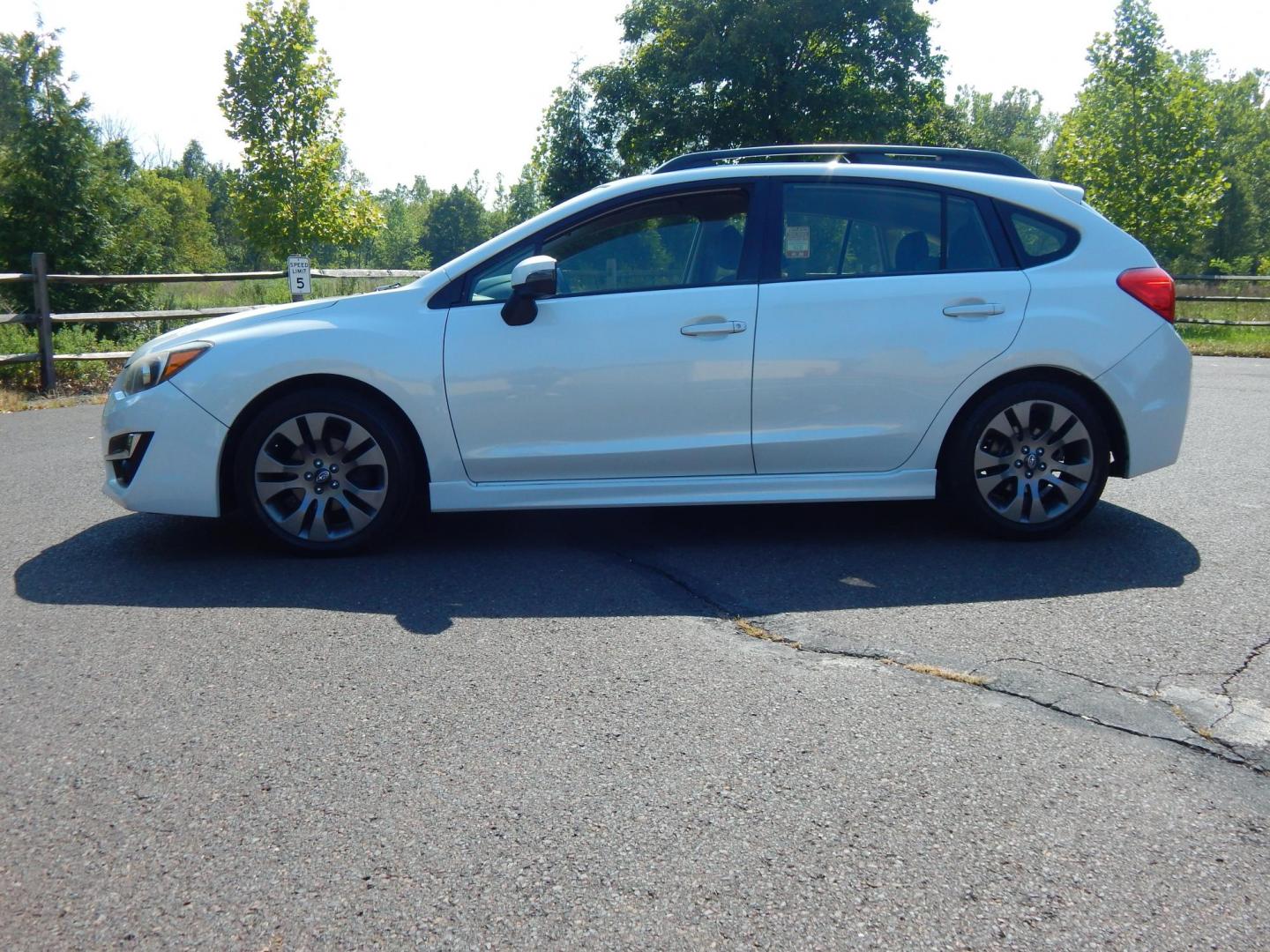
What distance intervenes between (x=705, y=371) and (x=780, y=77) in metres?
34.5

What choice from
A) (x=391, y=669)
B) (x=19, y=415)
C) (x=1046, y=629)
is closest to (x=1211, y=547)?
(x=1046, y=629)

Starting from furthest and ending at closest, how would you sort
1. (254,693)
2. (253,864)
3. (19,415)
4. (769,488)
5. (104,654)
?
(19,415) < (769,488) < (104,654) < (254,693) < (253,864)

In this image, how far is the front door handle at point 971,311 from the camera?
525 centimetres

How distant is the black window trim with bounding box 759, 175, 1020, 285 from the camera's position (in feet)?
17.4

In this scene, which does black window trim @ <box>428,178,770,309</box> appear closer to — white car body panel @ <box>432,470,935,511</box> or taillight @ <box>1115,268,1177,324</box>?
white car body panel @ <box>432,470,935,511</box>

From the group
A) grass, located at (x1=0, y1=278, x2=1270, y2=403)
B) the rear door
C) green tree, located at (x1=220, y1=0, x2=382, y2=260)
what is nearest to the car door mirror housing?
the rear door

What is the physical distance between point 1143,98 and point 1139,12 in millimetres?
2056

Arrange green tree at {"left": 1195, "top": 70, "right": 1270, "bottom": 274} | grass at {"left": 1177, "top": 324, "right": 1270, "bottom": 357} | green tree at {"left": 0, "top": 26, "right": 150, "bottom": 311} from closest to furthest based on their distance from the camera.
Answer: grass at {"left": 1177, "top": 324, "right": 1270, "bottom": 357} → green tree at {"left": 0, "top": 26, "right": 150, "bottom": 311} → green tree at {"left": 1195, "top": 70, "right": 1270, "bottom": 274}

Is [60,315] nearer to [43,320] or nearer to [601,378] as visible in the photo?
[43,320]

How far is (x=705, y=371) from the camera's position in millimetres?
5141

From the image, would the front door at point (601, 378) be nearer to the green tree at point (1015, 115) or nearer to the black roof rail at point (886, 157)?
the black roof rail at point (886, 157)

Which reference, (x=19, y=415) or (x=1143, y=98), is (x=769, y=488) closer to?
(x=19, y=415)

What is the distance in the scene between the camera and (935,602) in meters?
4.47

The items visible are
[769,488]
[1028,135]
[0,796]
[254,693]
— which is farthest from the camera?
[1028,135]
